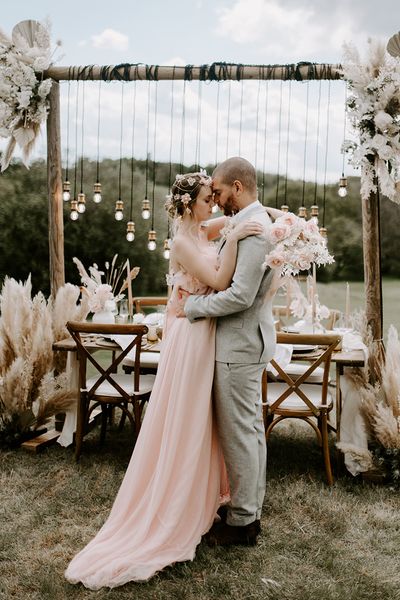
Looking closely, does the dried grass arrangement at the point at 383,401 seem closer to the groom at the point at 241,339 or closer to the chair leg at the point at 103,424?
the groom at the point at 241,339

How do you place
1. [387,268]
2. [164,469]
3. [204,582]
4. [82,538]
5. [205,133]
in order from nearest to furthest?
1. [204,582]
2. [164,469]
3. [82,538]
4. [205,133]
5. [387,268]

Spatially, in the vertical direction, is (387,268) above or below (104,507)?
above

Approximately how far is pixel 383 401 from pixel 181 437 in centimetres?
159

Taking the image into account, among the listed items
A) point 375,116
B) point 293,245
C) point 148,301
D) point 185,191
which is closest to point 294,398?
point 293,245

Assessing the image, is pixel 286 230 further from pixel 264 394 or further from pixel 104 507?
pixel 104 507

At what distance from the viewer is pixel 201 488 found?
110 inches

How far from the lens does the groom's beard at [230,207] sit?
9.09 ft

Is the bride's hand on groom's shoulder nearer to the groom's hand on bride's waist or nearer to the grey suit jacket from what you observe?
the grey suit jacket

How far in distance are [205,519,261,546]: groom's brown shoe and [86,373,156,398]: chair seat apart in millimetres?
1246

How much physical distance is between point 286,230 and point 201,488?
4.04 ft

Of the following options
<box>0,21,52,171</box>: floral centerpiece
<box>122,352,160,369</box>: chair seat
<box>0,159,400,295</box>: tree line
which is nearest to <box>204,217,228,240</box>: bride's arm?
<box>122,352,160,369</box>: chair seat

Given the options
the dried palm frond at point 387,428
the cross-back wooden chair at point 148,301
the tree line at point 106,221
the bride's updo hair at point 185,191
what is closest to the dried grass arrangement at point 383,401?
the dried palm frond at point 387,428

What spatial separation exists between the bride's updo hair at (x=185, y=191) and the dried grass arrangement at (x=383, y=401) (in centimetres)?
168

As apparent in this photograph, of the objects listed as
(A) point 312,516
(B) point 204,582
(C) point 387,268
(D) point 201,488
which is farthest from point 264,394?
(C) point 387,268
